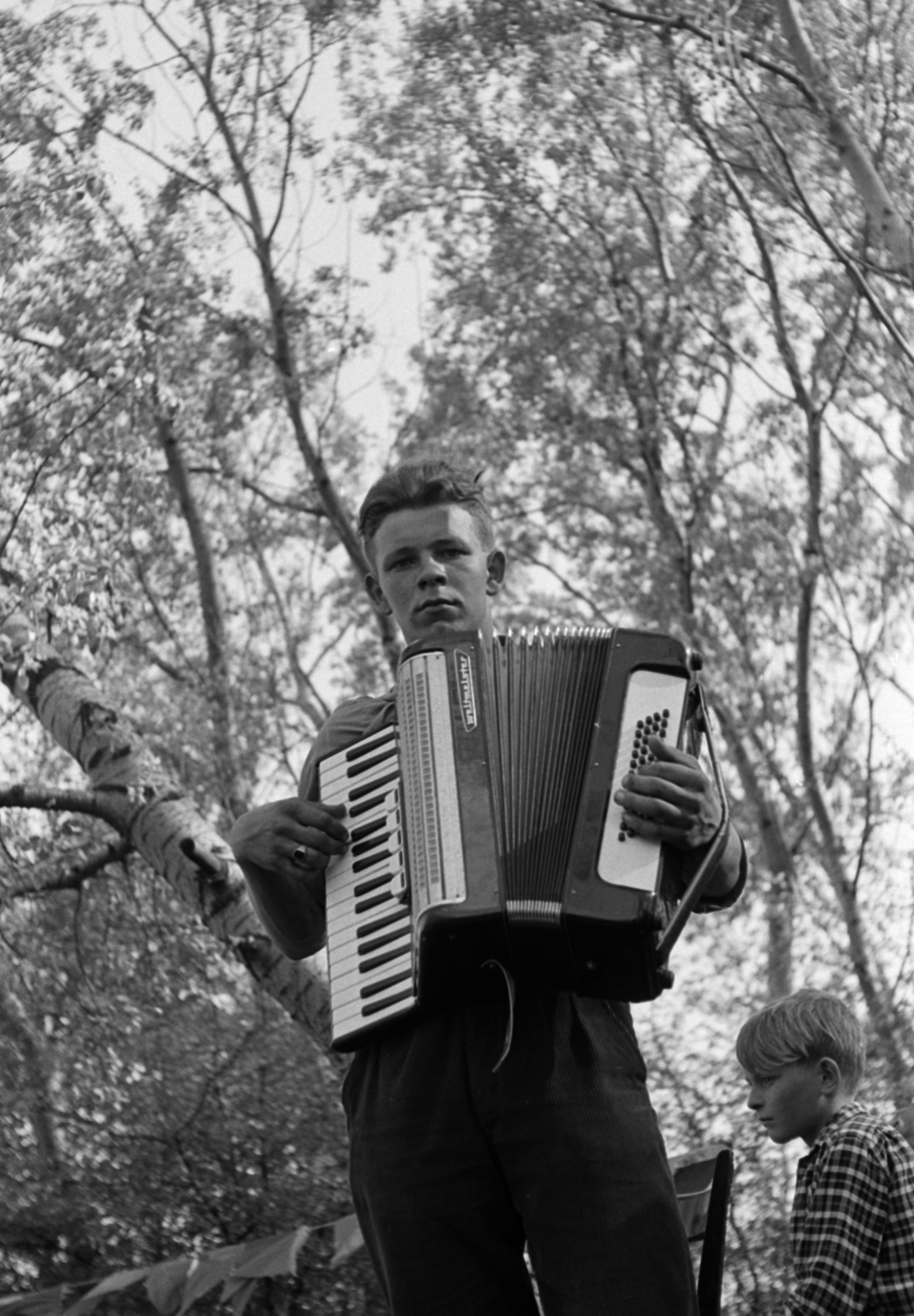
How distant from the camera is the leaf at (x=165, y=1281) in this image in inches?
149

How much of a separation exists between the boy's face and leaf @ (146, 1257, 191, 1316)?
1.68 metres

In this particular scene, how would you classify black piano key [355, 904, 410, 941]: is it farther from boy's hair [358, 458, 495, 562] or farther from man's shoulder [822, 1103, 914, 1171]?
man's shoulder [822, 1103, 914, 1171]

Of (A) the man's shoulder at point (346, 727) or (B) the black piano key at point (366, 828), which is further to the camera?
(A) the man's shoulder at point (346, 727)

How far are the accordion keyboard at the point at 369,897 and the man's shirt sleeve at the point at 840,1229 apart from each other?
0.91 metres

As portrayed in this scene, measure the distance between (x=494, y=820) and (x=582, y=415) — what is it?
10586 mm

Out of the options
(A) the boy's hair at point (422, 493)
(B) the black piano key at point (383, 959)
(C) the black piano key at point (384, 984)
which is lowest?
(C) the black piano key at point (384, 984)

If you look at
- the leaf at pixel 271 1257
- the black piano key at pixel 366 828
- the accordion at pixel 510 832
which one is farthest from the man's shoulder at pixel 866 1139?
the leaf at pixel 271 1257

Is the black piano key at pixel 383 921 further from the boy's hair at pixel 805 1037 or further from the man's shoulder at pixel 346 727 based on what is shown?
the boy's hair at pixel 805 1037

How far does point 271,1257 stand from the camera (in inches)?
153

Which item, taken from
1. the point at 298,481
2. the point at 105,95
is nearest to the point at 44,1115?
the point at 105,95

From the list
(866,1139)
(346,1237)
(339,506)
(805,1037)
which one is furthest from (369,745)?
(339,506)

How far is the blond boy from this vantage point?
2648mm

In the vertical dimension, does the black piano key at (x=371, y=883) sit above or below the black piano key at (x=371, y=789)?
below

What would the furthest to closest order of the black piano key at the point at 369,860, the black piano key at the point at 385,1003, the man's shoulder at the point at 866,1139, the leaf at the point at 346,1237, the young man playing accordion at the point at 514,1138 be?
the leaf at the point at 346,1237
the man's shoulder at the point at 866,1139
the black piano key at the point at 369,860
the black piano key at the point at 385,1003
the young man playing accordion at the point at 514,1138
